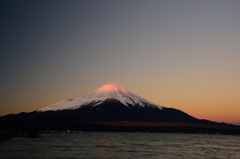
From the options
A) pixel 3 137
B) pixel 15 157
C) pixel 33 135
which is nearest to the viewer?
pixel 15 157

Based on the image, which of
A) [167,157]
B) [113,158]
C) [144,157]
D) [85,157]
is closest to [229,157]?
[167,157]

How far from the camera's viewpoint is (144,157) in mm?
51812

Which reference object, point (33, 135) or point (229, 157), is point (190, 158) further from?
point (33, 135)

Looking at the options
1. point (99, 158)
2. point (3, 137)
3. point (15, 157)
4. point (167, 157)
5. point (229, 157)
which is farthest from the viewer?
point (3, 137)

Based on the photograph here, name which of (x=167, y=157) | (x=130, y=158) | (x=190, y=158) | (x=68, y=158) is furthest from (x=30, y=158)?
(x=190, y=158)

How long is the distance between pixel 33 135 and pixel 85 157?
258 ft

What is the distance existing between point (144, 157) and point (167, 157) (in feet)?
14.3

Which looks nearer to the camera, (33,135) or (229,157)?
(229,157)

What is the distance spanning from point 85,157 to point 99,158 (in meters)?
2.47

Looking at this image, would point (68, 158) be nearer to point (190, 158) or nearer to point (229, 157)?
point (190, 158)

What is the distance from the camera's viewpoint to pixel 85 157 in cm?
4931

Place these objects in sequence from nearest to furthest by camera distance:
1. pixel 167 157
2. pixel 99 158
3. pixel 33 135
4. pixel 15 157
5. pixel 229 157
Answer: pixel 15 157 → pixel 99 158 → pixel 167 157 → pixel 229 157 → pixel 33 135

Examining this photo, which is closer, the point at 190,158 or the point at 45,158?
the point at 45,158

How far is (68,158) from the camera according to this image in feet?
155
